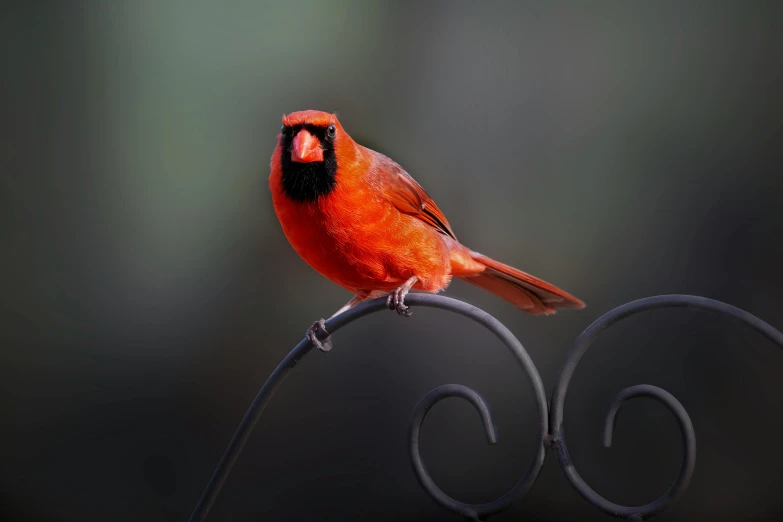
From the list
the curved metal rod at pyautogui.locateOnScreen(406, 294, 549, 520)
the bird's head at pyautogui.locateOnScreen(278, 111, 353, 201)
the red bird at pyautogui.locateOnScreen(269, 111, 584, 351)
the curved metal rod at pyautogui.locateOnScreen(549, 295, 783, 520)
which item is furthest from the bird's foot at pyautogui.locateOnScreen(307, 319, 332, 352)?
the curved metal rod at pyautogui.locateOnScreen(549, 295, 783, 520)

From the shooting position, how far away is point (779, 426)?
3.64 m

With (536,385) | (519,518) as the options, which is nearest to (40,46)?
(519,518)

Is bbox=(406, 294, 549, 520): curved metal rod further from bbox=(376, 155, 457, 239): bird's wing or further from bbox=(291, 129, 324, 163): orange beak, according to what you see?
bbox=(376, 155, 457, 239): bird's wing

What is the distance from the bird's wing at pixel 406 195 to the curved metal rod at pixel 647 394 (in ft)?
3.17

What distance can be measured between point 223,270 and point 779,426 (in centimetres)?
263

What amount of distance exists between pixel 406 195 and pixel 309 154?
0.44 meters

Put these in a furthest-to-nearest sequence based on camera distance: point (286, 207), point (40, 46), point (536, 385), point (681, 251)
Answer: point (40, 46) → point (681, 251) → point (286, 207) → point (536, 385)

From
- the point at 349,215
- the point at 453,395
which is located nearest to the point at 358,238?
the point at 349,215

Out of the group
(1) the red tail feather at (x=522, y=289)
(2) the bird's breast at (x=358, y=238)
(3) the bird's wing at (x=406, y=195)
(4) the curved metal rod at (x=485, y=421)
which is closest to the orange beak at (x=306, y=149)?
(2) the bird's breast at (x=358, y=238)

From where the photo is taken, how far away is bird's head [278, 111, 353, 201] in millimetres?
2125

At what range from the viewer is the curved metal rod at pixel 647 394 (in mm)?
1458

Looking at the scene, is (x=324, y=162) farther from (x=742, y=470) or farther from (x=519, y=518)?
(x=742, y=470)

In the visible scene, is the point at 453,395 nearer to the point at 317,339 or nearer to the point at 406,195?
the point at 317,339

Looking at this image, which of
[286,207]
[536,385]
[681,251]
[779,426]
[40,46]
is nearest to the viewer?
[536,385]
